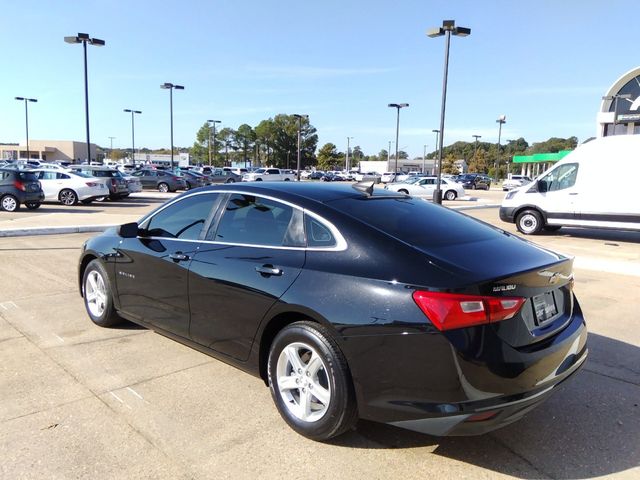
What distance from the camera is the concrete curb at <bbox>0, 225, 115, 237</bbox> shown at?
439 inches

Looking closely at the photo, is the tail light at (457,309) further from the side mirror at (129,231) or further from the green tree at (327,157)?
the green tree at (327,157)

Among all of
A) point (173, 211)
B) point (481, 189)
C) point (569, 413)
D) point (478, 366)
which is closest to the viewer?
point (478, 366)

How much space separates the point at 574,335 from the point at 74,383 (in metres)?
3.56

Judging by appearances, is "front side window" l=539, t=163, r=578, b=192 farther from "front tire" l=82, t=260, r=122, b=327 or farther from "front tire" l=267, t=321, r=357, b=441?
"front tire" l=267, t=321, r=357, b=441

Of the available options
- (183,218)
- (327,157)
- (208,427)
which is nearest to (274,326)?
(208,427)

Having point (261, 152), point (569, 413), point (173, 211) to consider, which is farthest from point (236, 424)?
point (261, 152)

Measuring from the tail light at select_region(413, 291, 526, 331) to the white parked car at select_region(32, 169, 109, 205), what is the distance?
2035 cm

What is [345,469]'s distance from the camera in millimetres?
2811

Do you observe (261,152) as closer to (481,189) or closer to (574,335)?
(481,189)

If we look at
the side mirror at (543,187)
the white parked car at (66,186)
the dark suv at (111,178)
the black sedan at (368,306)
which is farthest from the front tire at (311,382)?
the dark suv at (111,178)

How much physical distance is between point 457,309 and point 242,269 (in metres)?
1.51

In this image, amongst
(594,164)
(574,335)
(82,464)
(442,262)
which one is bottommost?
(82,464)

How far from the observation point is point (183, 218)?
167 inches

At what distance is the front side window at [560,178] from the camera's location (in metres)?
12.9
